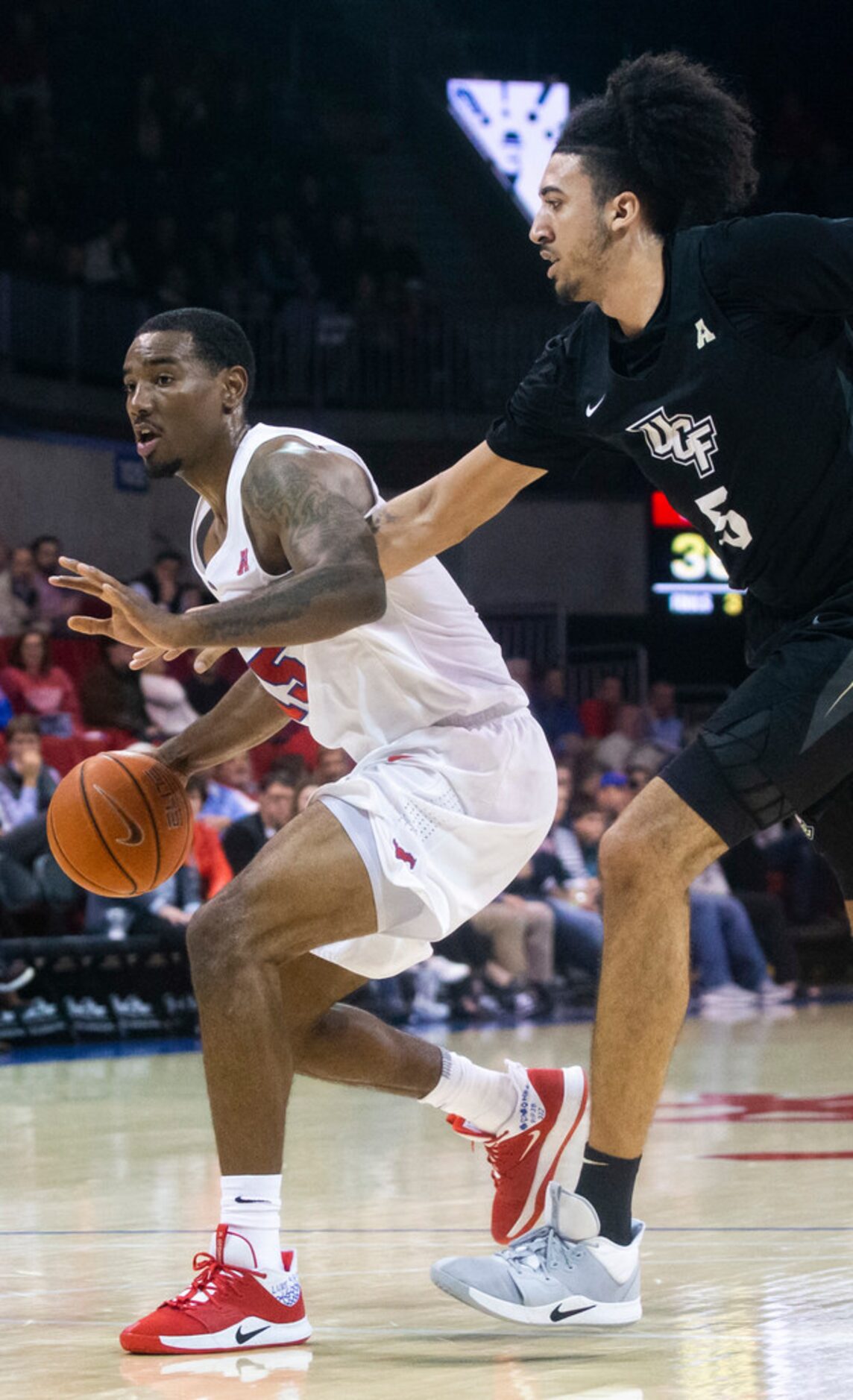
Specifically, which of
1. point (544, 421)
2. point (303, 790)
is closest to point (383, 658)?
point (544, 421)

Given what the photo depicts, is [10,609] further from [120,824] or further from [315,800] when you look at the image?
[315,800]

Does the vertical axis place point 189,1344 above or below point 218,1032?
below

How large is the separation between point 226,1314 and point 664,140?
7.30 ft

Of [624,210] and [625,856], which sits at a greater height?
[624,210]

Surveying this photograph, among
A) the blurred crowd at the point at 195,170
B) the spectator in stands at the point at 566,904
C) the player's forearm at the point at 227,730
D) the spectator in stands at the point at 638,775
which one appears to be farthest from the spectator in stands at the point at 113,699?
the player's forearm at the point at 227,730

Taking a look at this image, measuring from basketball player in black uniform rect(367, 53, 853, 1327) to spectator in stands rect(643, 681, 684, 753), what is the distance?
12.7m

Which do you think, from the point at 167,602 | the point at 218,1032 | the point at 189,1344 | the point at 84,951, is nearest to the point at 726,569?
the point at 218,1032

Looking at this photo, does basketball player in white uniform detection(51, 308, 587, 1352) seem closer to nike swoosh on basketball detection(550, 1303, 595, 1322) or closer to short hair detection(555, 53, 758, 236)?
nike swoosh on basketball detection(550, 1303, 595, 1322)

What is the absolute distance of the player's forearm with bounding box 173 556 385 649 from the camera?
3535 millimetres

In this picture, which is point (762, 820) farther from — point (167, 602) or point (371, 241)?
point (371, 241)

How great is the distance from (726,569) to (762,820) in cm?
52

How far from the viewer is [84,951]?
1028 centimetres

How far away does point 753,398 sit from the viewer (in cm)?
348

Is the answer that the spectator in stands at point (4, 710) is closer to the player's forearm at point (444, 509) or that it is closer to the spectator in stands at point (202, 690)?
the spectator in stands at point (202, 690)
